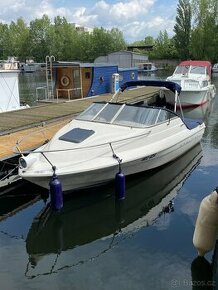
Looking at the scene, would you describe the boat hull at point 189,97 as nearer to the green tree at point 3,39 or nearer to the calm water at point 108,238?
the calm water at point 108,238

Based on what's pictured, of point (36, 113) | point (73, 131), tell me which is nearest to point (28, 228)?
point (73, 131)

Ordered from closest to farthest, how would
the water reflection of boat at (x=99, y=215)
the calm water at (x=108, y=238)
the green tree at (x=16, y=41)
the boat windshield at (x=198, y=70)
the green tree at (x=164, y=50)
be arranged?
the calm water at (x=108, y=238)
the water reflection of boat at (x=99, y=215)
the boat windshield at (x=198, y=70)
the green tree at (x=164, y=50)
the green tree at (x=16, y=41)

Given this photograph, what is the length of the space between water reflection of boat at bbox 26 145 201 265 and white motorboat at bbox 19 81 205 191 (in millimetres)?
444

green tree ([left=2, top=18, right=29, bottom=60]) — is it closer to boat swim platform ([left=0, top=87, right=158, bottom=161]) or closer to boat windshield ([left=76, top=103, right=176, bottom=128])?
boat swim platform ([left=0, top=87, right=158, bottom=161])

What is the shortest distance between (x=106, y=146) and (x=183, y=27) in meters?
70.6

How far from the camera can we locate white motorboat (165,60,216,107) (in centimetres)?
2292

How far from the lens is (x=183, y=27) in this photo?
242 feet

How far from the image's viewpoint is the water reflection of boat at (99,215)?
734cm

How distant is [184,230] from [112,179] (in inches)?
89.3

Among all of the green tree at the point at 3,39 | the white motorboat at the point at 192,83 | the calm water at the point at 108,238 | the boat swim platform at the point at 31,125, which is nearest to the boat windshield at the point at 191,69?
the white motorboat at the point at 192,83

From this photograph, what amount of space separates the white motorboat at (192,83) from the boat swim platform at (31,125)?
271 inches

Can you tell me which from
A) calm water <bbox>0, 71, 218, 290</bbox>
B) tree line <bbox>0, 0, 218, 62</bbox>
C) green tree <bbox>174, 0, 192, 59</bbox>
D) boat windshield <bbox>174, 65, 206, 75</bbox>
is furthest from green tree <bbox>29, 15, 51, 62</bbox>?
calm water <bbox>0, 71, 218, 290</bbox>

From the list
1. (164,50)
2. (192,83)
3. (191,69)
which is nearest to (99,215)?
(192,83)

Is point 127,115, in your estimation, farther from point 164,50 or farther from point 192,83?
point 164,50
